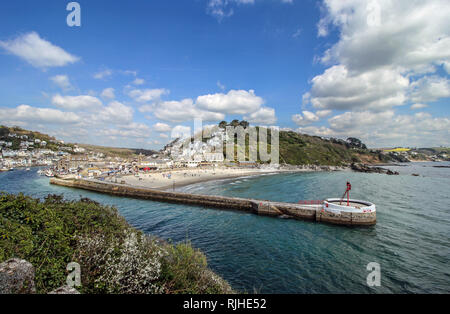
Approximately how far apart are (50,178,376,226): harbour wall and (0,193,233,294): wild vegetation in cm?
2072

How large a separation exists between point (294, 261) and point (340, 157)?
160036 mm

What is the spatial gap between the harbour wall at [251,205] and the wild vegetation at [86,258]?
2072 cm

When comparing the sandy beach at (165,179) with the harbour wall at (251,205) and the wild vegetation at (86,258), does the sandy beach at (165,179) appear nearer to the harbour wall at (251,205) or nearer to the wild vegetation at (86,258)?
the harbour wall at (251,205)

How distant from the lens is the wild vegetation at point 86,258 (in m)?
7.07

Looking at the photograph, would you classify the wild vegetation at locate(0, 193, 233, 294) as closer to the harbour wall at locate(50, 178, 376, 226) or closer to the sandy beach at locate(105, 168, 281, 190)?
the harbour wall at locate(50, 178, 376, 226)

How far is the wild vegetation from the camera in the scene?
707 cm

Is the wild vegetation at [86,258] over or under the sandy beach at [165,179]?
over

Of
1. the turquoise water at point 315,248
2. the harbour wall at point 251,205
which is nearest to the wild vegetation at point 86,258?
the turquoise water at point 315,248

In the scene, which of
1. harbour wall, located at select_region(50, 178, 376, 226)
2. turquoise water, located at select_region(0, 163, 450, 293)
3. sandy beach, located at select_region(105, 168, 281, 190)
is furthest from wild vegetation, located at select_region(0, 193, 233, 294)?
sandy beach, located at select_region(105, 168, 281, 190)

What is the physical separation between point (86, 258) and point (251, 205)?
26.3 meters

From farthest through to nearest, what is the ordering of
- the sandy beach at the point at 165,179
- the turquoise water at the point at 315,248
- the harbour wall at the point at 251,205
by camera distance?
the sandy beach at the point at 165,179
the harbour wall at the point at 251,205
the turquoise water at the point at 315,248

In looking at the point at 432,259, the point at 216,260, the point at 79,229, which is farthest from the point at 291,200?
the point at 79,229
